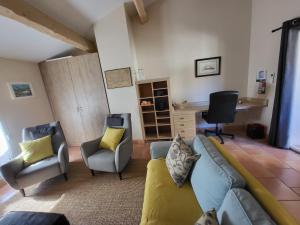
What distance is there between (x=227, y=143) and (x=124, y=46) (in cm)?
289

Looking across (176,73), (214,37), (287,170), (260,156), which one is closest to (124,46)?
(176,73)

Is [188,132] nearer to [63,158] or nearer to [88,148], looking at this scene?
[88,148]

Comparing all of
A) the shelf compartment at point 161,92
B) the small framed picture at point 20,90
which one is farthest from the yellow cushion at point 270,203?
the small framed picture at point 20,90

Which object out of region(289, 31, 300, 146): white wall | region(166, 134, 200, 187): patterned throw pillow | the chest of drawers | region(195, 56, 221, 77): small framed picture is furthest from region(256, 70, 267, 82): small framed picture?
region(166, 134, 200, 187): patterned throw pillow

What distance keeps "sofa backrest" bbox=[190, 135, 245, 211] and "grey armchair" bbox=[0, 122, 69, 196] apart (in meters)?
1.99

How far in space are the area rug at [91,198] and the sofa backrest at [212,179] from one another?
838 millimetres

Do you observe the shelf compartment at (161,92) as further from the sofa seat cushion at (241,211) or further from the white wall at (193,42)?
the sofa seat cushion at (241,211)

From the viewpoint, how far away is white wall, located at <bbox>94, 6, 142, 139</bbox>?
298 cm

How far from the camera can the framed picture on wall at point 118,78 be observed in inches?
124

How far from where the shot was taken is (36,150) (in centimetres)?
236

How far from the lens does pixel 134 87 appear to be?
3225 millimetres

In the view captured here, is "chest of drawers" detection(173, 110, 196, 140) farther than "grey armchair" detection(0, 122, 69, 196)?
Yes

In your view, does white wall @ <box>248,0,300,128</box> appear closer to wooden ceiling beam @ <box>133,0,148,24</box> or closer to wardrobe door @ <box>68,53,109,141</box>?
wooden ceiling beam @ <box>133,0,148,24</box>

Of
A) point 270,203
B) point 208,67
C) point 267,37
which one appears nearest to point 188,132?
point 208,67
